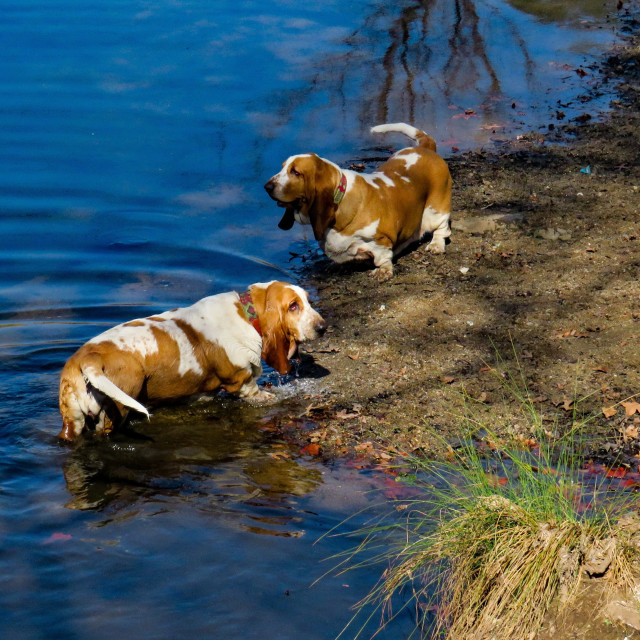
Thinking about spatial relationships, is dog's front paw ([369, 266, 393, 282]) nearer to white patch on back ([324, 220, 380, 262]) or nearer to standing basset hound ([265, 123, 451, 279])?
standing basset hound ([265, 123, 451, 279])

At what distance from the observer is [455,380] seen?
20.7 ft

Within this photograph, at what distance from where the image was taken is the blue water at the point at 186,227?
4.34 m

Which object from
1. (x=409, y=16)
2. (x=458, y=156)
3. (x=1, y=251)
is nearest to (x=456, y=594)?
(x=1, y=251)

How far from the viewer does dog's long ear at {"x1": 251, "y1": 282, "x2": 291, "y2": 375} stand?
6125mm

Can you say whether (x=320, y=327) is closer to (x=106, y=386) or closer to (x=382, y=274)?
(x=106, y=386)

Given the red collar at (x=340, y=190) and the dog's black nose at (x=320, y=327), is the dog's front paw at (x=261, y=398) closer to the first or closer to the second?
the dog's black nose at (x=320, y=327)

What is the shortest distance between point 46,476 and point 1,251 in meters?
3.72

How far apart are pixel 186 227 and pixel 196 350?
333 centimetres

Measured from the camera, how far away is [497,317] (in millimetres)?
7082

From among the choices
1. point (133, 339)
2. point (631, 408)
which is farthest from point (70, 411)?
point (631, 408)

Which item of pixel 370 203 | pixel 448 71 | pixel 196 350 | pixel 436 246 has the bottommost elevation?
pixel 436 246

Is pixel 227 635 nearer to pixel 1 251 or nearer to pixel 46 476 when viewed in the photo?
pixel 46 476

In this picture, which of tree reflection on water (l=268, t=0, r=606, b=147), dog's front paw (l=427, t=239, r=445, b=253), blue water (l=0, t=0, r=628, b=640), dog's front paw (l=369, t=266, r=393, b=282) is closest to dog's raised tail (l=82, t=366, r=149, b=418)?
blue water (l=0, t=0, r=628, b=640)

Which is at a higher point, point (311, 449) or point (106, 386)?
point (106, 386)
